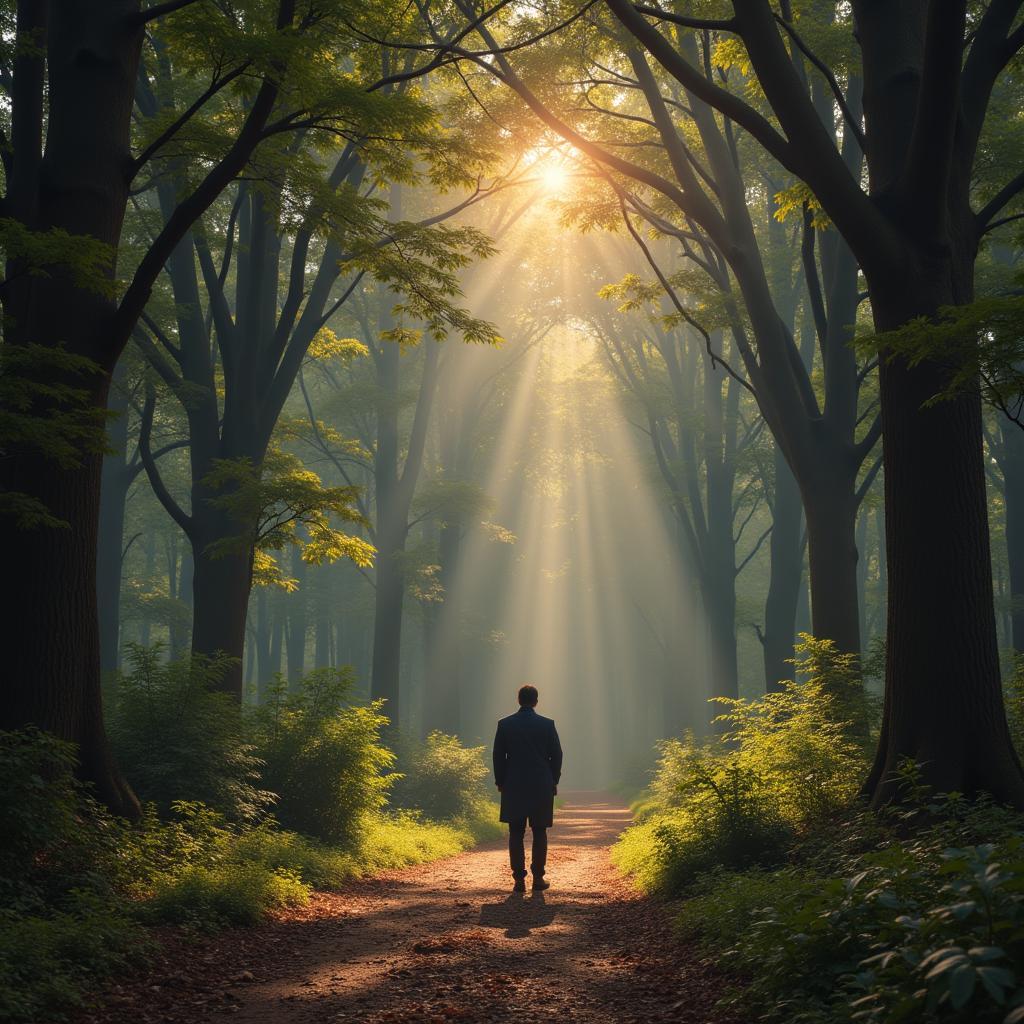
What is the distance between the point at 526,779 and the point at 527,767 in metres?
0.12

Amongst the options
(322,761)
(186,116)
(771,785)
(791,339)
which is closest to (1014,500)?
(791,339)

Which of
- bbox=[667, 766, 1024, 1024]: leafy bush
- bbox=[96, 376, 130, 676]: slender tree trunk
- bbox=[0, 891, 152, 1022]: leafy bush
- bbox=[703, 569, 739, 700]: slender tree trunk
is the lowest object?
bbox=[0, 891, 152, 1022]: leafy bush

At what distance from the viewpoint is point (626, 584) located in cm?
3594

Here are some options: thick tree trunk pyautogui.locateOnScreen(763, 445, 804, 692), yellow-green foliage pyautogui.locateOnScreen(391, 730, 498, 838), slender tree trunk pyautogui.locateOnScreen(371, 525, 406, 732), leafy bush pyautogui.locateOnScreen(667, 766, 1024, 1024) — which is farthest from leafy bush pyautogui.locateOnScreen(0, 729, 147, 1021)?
thick tree trunk pyautogui.locateOnScreen(763, 445, 804, 692)

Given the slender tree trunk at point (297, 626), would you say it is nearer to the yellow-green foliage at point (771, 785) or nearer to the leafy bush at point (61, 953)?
the yellow-green foliage at point (771, 785)

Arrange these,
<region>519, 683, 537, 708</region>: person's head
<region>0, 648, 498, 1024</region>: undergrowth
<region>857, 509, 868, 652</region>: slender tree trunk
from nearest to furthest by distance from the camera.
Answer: <region>0, 648, 498, 1024</region>: undergrowth < <region>519, 683, 537, 708</region>: person's head < <region>857, 509, 868, 652</region>: slender tree trunk

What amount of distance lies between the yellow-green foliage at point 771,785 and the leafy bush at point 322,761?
11.3 ft

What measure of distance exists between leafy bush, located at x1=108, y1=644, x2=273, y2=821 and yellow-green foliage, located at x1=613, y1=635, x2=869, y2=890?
414 cm

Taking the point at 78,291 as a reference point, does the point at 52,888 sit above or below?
below

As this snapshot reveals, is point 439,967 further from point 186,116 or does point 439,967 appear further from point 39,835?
point 186,116

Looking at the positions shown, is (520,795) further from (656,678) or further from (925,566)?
(656,678)

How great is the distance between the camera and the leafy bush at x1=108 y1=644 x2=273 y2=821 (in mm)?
9258

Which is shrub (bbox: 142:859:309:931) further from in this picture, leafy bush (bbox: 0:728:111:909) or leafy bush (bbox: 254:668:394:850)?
leafy bush (bbox: 254:668:394:850)

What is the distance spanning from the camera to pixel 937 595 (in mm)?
7180
